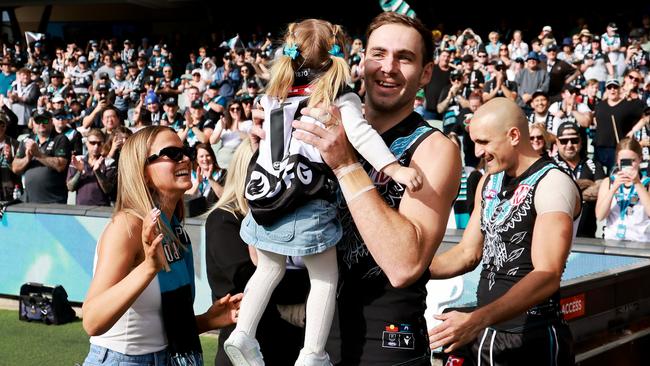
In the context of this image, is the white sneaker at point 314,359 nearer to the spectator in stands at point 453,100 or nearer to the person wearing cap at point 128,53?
the spectator in stands at point 453,100

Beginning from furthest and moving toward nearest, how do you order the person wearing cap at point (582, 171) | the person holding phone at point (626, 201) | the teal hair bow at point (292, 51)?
the person wearing cap at point (582, 171), the person holding phone at point (626, 201), the teal hair bow at point (292, 51)

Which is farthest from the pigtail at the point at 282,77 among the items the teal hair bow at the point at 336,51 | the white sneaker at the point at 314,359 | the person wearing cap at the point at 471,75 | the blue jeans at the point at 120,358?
the person wearing cap at the point at 471,75

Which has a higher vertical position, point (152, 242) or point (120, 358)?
point (152, 242)

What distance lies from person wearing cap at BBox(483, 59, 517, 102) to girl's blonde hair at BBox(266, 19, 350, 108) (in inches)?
418

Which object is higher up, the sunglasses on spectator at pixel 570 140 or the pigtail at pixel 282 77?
the pigtail at pixel 282 77

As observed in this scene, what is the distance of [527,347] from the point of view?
386 centimetres

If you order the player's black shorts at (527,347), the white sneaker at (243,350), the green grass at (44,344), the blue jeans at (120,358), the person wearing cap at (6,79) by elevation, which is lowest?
the green grass at (44,344)

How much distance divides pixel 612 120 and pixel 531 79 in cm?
265

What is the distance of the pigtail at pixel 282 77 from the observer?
293 centimetres

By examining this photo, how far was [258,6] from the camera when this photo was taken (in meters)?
32.4

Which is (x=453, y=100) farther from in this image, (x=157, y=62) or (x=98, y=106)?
(x=157, y=62)

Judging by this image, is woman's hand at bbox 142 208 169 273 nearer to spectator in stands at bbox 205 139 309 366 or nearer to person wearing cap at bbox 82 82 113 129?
spectator in stands at bbox 205 139 309 366

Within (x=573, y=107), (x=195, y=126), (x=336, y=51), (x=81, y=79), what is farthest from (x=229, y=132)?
(x=81, y=79)

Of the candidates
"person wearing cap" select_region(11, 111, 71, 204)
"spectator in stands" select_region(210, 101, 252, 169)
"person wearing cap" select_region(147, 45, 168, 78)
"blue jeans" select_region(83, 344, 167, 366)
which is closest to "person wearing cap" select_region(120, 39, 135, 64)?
"person wearing cap" select_region(147, 45, 168, 78)
